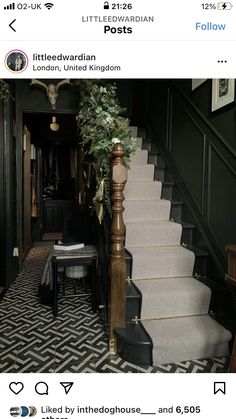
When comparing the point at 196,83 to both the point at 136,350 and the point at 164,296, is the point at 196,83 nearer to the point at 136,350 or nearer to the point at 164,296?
the point at 164,296

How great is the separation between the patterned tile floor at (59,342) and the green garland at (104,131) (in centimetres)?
98

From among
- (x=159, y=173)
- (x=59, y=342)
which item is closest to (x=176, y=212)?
(x=159, y=173)

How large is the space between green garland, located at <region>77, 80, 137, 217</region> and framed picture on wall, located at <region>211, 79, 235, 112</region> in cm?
68

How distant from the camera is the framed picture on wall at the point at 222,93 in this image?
2046mm

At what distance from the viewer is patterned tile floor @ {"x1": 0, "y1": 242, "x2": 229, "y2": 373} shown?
1780 mm

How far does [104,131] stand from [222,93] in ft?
3.02
